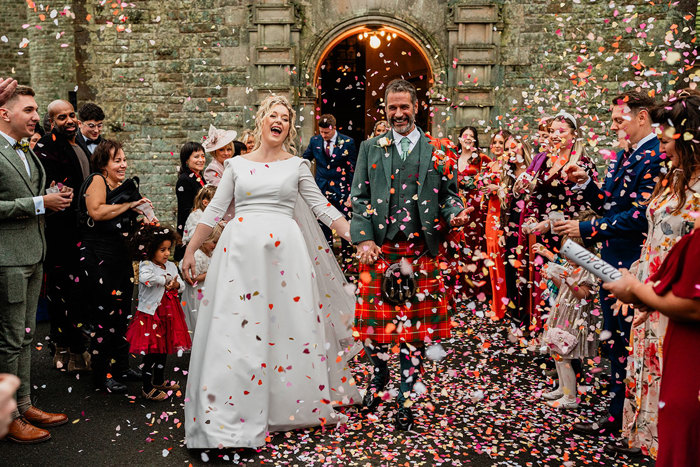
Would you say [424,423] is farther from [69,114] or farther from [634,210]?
[69,114]

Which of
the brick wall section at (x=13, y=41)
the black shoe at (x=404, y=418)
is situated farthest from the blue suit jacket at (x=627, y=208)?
the brick wall section at (x=13, y=41)

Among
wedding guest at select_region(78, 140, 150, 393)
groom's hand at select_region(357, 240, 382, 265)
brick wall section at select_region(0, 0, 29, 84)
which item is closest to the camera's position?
groom's hand at select_region(357, 240, 382, 265)

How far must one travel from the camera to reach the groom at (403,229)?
14.9 feet

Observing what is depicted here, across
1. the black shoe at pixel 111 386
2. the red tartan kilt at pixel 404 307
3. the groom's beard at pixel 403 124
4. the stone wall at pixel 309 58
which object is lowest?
the black shoe at pixel 111 386

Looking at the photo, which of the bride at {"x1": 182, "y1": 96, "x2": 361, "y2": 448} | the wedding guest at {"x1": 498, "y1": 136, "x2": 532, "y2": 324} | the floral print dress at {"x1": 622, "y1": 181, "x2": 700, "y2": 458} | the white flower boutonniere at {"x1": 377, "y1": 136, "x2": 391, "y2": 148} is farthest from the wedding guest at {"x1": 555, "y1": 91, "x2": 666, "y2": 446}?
the wedding guest at {"x1": 498, "y1": 136, "x2": 532, "y2": 324}

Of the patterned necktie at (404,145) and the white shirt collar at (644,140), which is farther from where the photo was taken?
the patterned necktie at (404,145)

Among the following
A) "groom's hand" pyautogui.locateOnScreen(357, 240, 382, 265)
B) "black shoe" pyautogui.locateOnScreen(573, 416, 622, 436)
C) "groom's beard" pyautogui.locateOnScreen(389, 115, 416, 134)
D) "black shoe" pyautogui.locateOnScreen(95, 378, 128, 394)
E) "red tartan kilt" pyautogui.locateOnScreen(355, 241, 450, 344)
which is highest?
"groom's beard" pyautogui.locateOnScreen(389, 115, 416, 134)

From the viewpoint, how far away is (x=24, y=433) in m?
4.25

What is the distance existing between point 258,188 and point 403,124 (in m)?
1.25

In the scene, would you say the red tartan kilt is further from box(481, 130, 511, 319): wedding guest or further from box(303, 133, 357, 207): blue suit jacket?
box(303, 133, 357, 207): blue suit jacket

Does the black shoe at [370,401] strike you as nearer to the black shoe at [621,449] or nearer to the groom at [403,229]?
the groom at [403,229]

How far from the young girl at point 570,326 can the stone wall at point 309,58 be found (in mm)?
6710

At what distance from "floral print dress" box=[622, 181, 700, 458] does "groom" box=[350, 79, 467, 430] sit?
1.39 m

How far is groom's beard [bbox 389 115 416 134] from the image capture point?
4.64 metres
